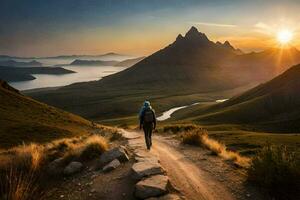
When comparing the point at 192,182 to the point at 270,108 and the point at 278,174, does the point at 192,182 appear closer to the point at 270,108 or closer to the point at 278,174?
the point at 278,174

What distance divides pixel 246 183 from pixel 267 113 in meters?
133

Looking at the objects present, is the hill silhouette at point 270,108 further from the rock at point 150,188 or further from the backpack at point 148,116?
the rock at point 150,188

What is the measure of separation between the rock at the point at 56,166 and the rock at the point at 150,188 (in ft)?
17.9

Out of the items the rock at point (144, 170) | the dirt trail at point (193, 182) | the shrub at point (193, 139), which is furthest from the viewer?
the shrub at point (193, 139)

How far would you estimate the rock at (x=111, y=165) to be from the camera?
14742 mm

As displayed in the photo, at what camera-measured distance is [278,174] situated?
1262 cm

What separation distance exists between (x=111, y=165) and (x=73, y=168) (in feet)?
6.71

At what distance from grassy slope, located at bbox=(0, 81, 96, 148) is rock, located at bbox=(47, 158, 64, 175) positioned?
2917cm

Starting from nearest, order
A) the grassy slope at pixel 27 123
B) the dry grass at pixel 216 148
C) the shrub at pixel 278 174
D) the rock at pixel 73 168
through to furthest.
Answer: the shrub at pixel 278 174 < the rock at pixel 73 168 < the dry grass at pixel 216 148 < the grassy slope at pixel 27 123

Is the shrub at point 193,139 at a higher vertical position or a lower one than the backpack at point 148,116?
lower

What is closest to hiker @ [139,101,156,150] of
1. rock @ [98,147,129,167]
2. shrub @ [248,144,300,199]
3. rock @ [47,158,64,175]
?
rock @ [98,147,129,167]


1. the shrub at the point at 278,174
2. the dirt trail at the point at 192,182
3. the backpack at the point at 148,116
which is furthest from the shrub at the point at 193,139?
the shrub at the point at 278,174

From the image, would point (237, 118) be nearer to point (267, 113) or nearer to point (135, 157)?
point (267, 113)

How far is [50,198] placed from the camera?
1276 cm
